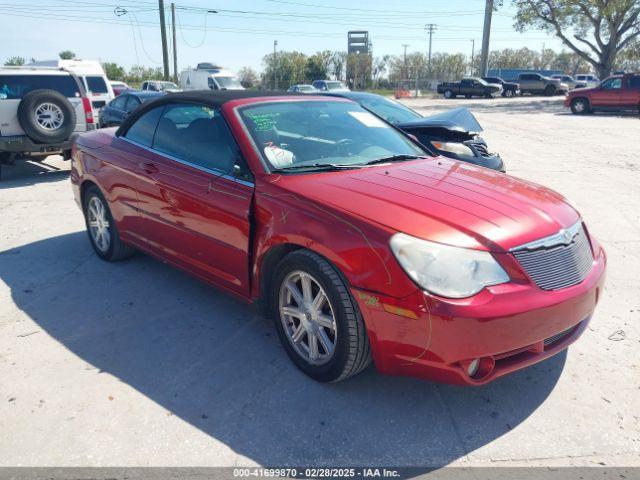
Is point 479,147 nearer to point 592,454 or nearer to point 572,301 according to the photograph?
point 572,301

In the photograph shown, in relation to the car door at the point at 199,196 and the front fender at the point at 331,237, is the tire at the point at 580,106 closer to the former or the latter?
the car door at the point at 199,196

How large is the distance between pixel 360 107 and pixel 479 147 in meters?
3.18

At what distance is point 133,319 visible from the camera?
4035 mm

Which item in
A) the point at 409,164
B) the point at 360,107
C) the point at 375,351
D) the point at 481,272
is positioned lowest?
the point at 375,351

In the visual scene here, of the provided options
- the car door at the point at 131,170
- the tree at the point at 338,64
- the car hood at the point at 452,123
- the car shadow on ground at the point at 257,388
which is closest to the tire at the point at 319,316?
the car shadow on ground at the point at 257,388

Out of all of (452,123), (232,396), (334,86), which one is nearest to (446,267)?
(232,396)

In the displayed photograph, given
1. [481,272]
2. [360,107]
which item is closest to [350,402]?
[481,272]

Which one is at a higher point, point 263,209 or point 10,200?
point 263,209

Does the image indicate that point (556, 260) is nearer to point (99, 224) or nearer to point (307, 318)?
point (307, 318)

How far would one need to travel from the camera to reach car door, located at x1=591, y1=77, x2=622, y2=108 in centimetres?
2409

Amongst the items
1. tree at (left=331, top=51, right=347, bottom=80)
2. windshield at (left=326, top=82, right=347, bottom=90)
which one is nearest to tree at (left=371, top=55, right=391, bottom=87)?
tree at (left=331, top=51, right=347, bottom=80)

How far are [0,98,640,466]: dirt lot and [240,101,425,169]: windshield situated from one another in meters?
1.28

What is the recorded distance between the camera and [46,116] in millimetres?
9062

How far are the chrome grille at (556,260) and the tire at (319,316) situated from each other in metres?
0.89
